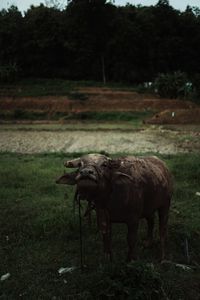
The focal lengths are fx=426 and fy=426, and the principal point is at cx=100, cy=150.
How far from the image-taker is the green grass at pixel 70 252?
4375 mm

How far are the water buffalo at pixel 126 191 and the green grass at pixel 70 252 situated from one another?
463 millimetres

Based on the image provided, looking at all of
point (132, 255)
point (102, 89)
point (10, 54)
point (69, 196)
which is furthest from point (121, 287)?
point (10, 54)

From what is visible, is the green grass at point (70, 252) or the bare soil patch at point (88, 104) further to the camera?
the bare soil patch at point (88, 104)

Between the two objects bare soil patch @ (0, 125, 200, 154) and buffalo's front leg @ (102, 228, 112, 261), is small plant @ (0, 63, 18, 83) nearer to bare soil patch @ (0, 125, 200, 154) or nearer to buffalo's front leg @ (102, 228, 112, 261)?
bare soil patch @ (0, 125, 200, 154)

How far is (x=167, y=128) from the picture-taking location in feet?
88.0

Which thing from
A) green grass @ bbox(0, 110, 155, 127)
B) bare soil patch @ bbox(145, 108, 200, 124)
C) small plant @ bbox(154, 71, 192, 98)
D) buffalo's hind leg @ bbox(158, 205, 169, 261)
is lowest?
green grass @ bbox(0, 110, 155, 127)

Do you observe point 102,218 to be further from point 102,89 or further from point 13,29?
point 13,29

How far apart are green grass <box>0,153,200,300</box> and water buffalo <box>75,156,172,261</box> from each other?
46cm

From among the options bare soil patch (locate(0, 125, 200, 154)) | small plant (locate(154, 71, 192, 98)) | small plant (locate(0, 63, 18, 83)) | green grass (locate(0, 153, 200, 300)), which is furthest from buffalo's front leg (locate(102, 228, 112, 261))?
small plant (locate(0, 63, 18, 83))

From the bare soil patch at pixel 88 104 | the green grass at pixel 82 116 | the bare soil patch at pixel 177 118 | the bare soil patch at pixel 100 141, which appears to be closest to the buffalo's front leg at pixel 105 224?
the bare soil patch at pixel 100 141

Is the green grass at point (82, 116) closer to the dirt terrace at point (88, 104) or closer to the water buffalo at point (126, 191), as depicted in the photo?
the dirt terrace at point (88, 104)

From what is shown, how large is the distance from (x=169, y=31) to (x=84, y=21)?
10093mm

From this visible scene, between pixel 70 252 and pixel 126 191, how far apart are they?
5.42 feet

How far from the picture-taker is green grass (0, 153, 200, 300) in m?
4.38
